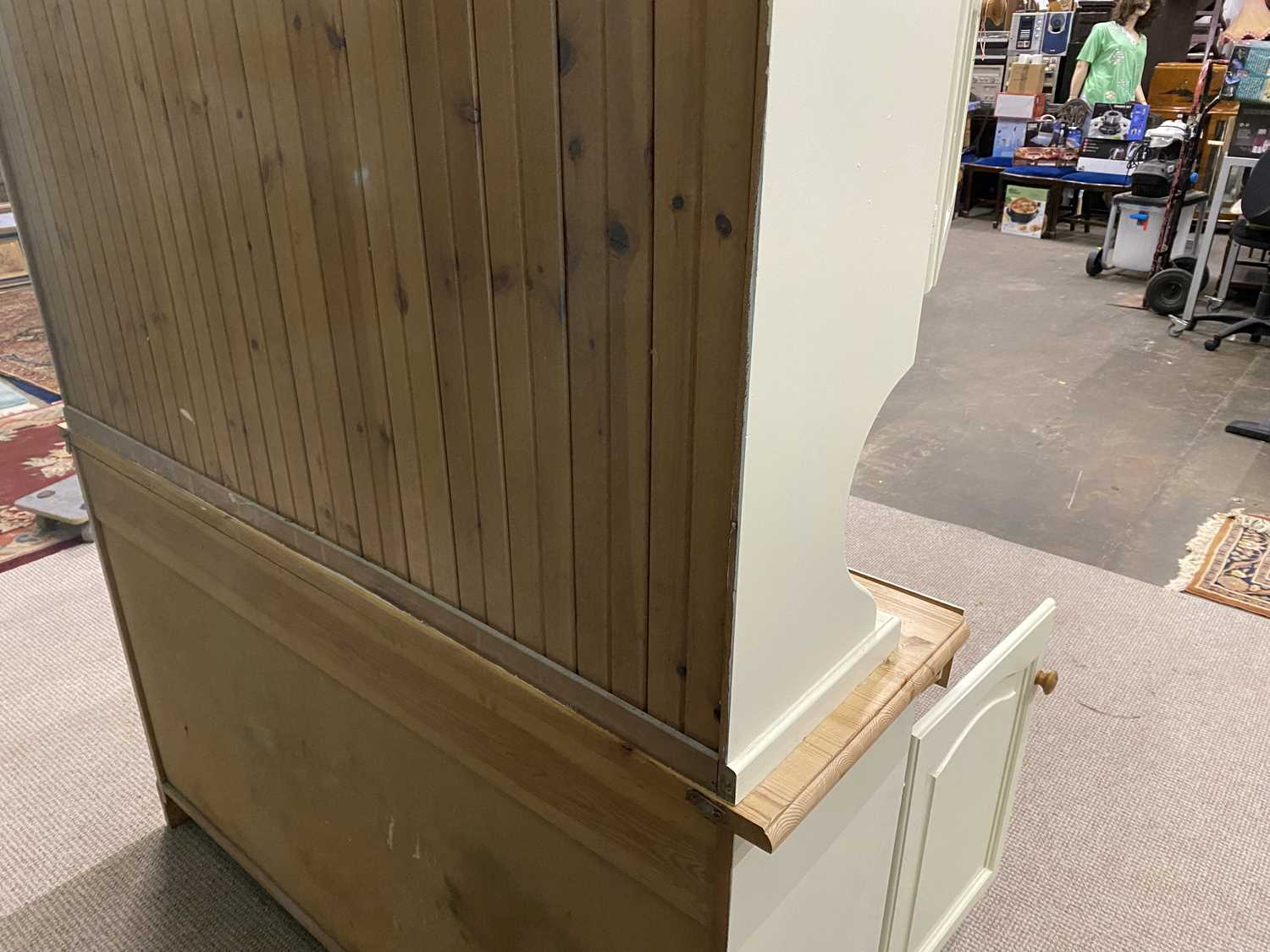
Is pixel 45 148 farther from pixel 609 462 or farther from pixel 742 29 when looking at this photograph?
pixel 742 29

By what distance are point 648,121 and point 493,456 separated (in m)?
0.40

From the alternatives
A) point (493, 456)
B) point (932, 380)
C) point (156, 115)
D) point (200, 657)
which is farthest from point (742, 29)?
point (932, 380)

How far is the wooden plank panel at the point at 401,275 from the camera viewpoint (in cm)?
95

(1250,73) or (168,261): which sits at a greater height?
(1250,73)

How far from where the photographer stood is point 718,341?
2.51 feet

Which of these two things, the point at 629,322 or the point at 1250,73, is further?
the point at 1250,73

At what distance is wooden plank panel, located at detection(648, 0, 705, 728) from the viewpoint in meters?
0.71

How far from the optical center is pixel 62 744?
2.46 m

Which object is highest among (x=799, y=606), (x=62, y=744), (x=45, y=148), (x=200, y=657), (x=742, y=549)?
(x=45, y=148)

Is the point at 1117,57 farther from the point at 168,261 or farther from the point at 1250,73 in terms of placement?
the point at 168,261

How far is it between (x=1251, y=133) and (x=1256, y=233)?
81 centimetres

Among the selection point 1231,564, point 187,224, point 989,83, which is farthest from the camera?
point 989,83

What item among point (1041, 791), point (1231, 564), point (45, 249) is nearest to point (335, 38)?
point (45, 249)

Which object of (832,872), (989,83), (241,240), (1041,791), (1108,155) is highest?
(241,240)
